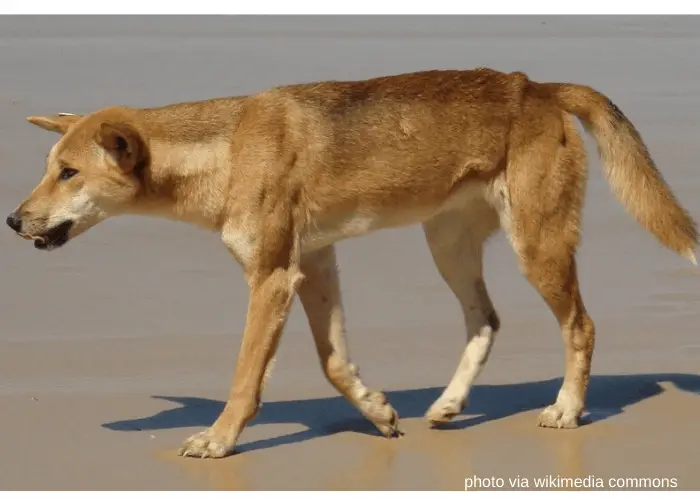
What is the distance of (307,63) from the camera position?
2167 centimetres

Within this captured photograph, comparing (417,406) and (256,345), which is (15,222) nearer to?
(256,345)

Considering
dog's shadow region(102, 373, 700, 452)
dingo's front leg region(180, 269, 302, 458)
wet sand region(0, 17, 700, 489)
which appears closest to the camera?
wet sand region(0, 17, 700, 489)

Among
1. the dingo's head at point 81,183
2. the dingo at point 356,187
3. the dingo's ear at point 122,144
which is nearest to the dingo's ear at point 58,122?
the dingo at point 356,187

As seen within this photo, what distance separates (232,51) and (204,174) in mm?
16019

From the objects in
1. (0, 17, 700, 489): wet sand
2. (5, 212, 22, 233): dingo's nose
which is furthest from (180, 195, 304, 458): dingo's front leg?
(5, 212, 22, 233): dingo's nose

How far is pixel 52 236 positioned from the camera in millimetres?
7758

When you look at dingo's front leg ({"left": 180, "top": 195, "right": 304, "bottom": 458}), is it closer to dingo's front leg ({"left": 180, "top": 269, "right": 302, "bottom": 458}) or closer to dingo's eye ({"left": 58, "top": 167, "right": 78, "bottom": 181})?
dingo's front leg ({"left": 180, "top": 269, "right": 302, "bottom": 458})

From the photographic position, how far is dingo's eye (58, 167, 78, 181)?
7.75 m

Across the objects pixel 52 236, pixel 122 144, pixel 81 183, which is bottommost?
pixel 52 236

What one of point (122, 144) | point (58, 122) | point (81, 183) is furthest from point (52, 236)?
point (58, 122)

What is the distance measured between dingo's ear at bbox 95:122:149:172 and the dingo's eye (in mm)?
188

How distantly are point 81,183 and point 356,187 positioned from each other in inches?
52.4

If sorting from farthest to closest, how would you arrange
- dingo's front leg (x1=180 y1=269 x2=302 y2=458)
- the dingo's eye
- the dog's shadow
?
the dog's shadow → the dingo's eye → dingo's front leg (x1=180 y1=269 x2=302 y2=458)

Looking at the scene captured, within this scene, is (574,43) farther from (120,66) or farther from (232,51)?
(120,66)
